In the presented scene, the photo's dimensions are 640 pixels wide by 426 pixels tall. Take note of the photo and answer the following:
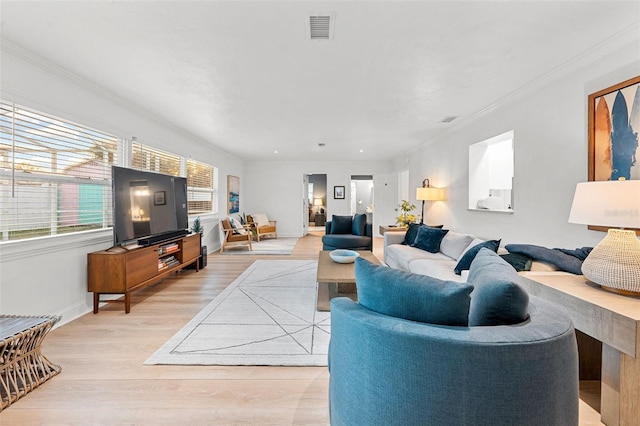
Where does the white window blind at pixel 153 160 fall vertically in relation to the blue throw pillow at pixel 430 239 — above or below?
above

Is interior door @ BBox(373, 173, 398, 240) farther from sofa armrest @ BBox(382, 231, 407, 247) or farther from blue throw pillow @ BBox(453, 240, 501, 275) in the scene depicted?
blue throw pillow @ BBox(453, 240, 501, 275)

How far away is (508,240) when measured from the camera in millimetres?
3570

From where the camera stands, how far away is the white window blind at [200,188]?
5.76 meters

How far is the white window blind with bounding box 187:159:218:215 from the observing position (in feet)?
18.9

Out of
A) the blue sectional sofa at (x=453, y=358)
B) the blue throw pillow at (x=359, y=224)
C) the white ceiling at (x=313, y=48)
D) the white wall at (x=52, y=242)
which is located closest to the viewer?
the blue sectional sofa at (x=453, y=358)

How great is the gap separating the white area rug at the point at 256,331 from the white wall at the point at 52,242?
128 cm

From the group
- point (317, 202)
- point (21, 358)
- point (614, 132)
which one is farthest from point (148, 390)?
point (317, 202)

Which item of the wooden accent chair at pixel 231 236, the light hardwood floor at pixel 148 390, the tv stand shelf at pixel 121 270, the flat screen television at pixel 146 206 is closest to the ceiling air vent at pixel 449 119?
the light hardwood floor at pixel 148 390

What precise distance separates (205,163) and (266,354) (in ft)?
16.5

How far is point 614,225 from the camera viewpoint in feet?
5.25

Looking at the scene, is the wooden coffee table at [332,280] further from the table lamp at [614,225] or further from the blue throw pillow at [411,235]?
the table lamp at [614,225]

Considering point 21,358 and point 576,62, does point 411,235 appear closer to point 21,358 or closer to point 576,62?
point 576,62

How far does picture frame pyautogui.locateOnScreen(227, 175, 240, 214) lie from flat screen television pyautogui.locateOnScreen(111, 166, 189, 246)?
3146 millimetres

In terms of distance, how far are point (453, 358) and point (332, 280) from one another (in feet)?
6.32
